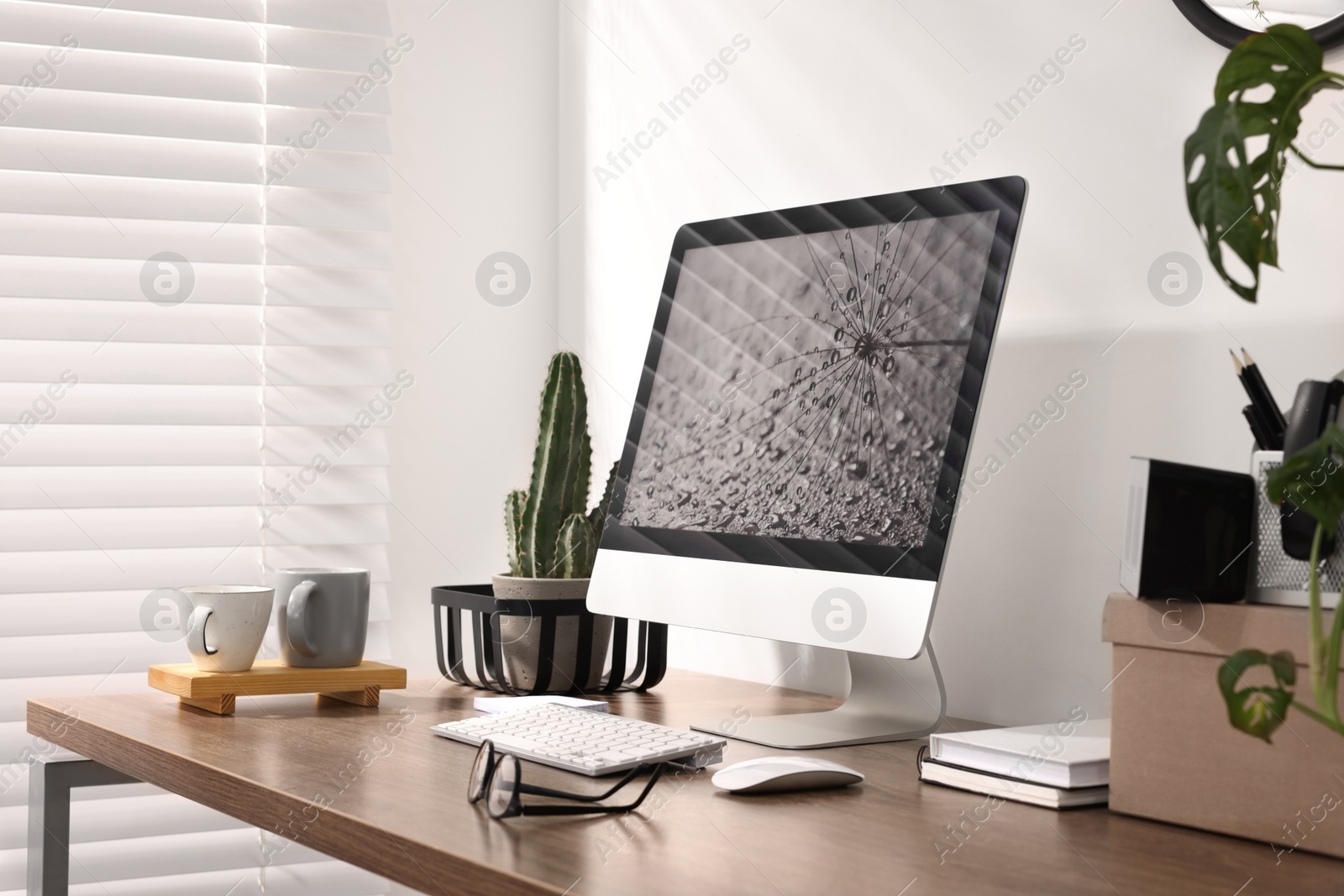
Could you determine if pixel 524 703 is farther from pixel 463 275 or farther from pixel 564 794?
pixel 463 275

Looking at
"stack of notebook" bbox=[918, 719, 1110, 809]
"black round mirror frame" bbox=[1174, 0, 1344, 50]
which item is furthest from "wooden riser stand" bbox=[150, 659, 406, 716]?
"black round mirror frame" bbox=[1174, 0, 1344, 50]

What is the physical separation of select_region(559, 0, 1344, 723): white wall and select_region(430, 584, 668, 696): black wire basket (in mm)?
184

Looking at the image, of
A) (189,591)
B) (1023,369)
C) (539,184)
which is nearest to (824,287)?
(1023,369)

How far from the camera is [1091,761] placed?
81 cm

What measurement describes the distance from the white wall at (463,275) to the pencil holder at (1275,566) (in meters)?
1.25

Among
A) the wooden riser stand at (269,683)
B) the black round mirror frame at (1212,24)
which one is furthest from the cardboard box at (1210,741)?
the wooden riser stand at (269,683)

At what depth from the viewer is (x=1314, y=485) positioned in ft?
1.92

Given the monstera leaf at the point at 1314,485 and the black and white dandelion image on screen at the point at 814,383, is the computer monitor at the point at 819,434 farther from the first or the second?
the monstera leaf at the point at 1314,485

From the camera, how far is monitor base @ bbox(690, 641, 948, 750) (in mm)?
1037

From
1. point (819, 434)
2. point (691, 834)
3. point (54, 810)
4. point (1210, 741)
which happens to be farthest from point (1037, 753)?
point (54, 810)

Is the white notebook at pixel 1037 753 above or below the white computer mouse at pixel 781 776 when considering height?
above

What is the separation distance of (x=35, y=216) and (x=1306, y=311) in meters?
1.48

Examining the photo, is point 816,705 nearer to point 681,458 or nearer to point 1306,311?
point 681,458

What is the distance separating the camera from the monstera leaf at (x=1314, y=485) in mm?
539
